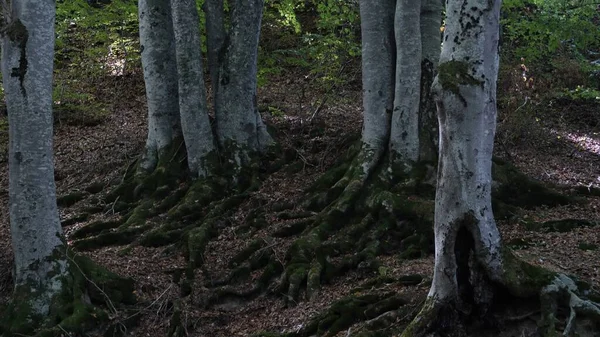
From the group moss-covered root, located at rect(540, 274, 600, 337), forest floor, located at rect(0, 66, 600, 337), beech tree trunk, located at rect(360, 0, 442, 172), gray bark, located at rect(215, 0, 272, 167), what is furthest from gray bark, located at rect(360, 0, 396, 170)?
moss-covered root, located at rect(540, 274, 600, 337)

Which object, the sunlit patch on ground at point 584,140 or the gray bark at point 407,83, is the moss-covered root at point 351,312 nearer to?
the gray bark at point 407,83

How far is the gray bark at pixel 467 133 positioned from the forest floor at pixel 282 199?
92cm

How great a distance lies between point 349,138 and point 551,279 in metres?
5.75

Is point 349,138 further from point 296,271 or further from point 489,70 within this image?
point 489,70

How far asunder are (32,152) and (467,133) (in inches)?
171

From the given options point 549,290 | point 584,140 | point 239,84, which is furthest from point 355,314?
point 584,140

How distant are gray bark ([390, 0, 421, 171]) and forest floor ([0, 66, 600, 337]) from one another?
1.64m

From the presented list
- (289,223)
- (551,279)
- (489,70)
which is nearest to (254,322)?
(289,223)

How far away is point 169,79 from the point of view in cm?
1074

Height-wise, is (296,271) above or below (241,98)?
below

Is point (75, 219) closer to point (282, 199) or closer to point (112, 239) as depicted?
point (112, 239)

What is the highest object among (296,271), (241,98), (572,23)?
(572,23)

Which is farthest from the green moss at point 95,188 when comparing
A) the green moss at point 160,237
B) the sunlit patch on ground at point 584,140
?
the sunlit patch on ground at point 584,140

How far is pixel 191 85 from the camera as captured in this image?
33.6 feet
